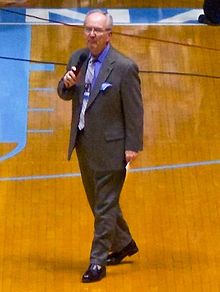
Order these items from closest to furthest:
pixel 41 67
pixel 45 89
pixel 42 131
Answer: pixel 42 131 → pixel 45 89 → pixel 41 67

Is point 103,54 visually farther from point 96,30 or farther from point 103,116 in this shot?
point 103,116

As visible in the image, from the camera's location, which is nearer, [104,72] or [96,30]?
[96,30]

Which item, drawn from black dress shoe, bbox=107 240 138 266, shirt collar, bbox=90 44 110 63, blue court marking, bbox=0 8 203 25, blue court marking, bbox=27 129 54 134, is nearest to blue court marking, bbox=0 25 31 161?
blue court marking, bbox=27 129 54 134

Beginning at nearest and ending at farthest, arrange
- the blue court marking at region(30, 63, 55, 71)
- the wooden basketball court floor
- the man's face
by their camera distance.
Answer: the man's face → the wooden basketball court floor → the blue court marking at region(30, 63, 55, 71)

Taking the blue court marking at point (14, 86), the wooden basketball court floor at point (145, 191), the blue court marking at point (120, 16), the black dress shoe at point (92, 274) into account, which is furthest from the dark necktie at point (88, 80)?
the blue court marking at point (120, 16)

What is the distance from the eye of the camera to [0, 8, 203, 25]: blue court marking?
8.71 m

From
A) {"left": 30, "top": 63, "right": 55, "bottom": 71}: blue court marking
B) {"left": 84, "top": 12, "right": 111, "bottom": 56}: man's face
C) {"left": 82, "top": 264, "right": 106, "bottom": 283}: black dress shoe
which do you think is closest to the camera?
{"left": 84, "top": 12, "right": 111, "bottom": 56}: man's face

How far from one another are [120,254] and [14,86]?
8.41ft

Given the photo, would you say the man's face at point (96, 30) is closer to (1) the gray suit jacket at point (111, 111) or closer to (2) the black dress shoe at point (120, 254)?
(1) the gray suit jacket at point (111, 111)

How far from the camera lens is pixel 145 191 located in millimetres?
6008

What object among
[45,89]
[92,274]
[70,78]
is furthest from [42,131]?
[70,78]

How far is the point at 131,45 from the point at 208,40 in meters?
0.69

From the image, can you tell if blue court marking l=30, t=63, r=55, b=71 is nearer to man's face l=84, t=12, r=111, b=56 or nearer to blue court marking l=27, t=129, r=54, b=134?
blue court marking l=27, t=129, r=54, b=134

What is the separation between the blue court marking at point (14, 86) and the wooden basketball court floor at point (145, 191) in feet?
0.23
